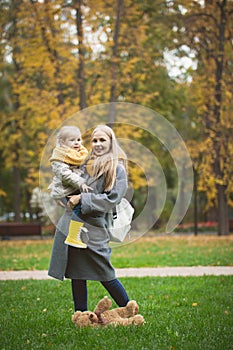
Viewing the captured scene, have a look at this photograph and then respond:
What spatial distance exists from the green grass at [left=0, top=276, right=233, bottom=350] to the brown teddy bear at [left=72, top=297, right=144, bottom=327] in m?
0.12

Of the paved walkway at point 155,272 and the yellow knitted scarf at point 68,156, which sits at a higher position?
the yellow knitted scarf at point 68,156

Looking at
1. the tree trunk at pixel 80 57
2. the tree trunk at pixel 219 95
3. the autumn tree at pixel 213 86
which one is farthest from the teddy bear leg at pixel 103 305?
the tree trunk at pixel 219 95

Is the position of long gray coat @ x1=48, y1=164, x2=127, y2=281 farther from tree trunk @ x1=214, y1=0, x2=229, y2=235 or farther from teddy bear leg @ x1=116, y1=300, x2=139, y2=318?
tree trunk @ x1=214, y1=0, x2=229, y2=235

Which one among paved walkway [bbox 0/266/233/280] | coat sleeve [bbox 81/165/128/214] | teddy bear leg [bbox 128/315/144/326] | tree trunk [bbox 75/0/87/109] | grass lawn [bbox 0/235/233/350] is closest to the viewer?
grass lawn [bbox 0/235/233/350]

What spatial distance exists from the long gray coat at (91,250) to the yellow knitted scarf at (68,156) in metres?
0.22

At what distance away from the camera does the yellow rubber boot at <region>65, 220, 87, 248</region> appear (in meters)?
5.27

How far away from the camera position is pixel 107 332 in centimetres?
539

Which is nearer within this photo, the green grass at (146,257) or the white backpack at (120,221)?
the white backpack at (120,221)

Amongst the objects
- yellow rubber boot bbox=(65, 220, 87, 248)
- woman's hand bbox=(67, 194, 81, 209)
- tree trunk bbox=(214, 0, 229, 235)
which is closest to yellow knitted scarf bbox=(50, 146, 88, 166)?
woman's hand bbox=(67, 194, 81, 209)

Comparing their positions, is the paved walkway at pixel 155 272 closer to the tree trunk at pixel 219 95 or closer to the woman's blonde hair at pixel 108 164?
the woman's blonde hair at pixel 108 164

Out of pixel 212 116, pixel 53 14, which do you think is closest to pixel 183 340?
pixel 53 14

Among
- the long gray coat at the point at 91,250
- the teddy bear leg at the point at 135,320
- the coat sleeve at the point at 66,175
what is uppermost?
the coat sleeve at the point at 66,175

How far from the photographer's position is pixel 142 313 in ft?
21.6

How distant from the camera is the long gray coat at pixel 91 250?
5.36 metres
